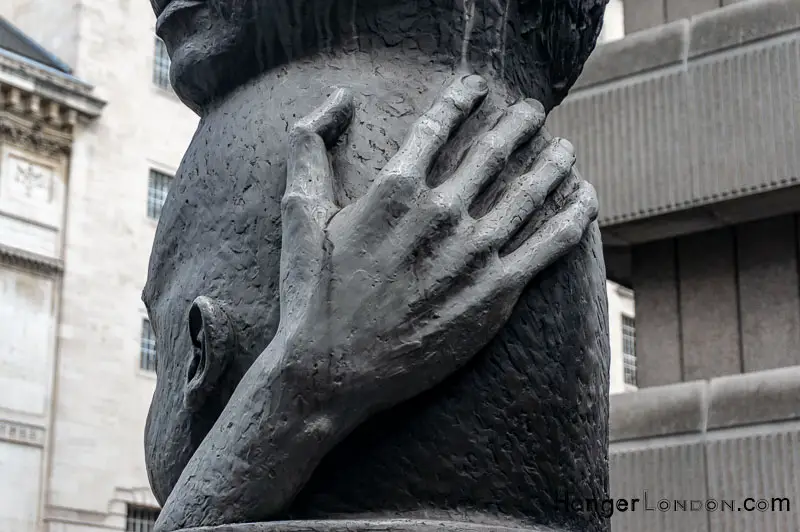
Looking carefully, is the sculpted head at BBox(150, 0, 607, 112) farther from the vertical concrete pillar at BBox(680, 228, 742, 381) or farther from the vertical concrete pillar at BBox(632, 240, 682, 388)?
the vertical concrete pillar at BBox(632, 240, 682, 388)

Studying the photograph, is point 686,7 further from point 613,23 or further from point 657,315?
point 613,23

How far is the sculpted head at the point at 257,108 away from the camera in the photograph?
2.29 m

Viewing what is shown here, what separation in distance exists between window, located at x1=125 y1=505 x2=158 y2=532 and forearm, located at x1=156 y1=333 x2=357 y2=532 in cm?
2154

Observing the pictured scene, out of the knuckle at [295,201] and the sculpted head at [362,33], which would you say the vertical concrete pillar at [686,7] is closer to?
the sculpted head at [362,33]

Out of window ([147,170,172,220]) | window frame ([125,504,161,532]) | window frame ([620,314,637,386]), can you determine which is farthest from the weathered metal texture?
window frame ([620,314,637,386])

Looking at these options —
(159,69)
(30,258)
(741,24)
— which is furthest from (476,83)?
(159,69)

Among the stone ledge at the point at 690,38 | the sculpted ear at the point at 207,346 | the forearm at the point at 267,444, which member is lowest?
the forearm at the point at 267,444

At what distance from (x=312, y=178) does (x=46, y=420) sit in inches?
810

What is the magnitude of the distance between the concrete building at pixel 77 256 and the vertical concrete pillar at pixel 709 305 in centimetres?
1332

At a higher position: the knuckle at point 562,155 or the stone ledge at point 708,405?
the stone ledge at point 708,405

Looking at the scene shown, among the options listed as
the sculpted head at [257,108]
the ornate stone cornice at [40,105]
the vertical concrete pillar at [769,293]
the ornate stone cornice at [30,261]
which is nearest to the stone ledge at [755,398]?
the vertical concrete pillar at [769,293]

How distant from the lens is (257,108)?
2.44m

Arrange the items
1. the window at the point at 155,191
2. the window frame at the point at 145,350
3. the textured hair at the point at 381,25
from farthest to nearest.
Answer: the window at the point at 155,191 < the window frame at the point at 145,350 < the textured hair at the point at 381,25

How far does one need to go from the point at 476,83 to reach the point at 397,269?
0.44m
